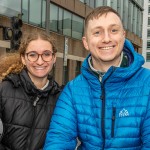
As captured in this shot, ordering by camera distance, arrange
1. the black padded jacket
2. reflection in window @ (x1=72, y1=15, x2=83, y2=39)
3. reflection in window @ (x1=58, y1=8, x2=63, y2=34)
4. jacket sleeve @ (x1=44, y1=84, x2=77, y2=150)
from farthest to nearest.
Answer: reflection in window @ (x1=72, y1=15, x2=83, y2=39), reflection in window @ (x1=58, y1=8, x2=63, y2=34), the black padded jacket, jacket sleeve @ (x1=44, y1=84, x2=77, y2=150)

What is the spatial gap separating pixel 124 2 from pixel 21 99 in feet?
116

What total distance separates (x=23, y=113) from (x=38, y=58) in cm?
49

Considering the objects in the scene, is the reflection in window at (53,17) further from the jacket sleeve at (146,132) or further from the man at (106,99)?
the jacket sleeve at (146,132)

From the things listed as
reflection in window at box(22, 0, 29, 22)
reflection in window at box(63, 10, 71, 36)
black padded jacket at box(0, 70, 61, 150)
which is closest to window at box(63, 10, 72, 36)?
reflection in window at box(63, 10, 71, 36)

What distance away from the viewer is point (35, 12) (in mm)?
21031

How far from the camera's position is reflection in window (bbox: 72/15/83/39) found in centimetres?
2655

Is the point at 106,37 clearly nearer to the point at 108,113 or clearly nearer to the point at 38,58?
the point at 108,113

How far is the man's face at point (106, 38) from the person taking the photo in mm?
2469

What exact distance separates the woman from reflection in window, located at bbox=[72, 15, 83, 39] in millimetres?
23554

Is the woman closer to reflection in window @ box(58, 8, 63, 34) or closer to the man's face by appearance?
the man's face

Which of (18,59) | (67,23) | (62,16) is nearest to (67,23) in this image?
(67,23)

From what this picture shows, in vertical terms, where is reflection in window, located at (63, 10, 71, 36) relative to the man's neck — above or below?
above

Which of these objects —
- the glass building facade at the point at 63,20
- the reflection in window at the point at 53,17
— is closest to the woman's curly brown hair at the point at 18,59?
the glass building facade at the point at 63,20

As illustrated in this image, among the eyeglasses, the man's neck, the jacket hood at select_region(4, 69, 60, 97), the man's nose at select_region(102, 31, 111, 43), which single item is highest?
the man's nose at select_region(102, 31, 111, 43)
